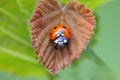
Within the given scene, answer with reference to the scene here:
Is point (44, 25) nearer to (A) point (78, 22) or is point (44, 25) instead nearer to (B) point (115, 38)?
(A) point (78, 22)

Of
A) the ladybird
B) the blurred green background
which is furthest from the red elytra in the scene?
the blurred green background

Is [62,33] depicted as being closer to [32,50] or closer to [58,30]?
[58,30]

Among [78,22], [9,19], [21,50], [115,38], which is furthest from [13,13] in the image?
[115,38]

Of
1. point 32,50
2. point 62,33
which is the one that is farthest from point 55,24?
point 32,50

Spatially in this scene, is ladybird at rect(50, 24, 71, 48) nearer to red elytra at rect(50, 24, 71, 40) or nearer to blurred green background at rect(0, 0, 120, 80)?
red elytra at rect(50, 24, 71, 40)

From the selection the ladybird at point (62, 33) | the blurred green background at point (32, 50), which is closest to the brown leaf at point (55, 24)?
the ladybird at point (62, 33)

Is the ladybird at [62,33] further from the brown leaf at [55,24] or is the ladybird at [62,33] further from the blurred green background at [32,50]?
Result: the blurred green background at [32,50]
